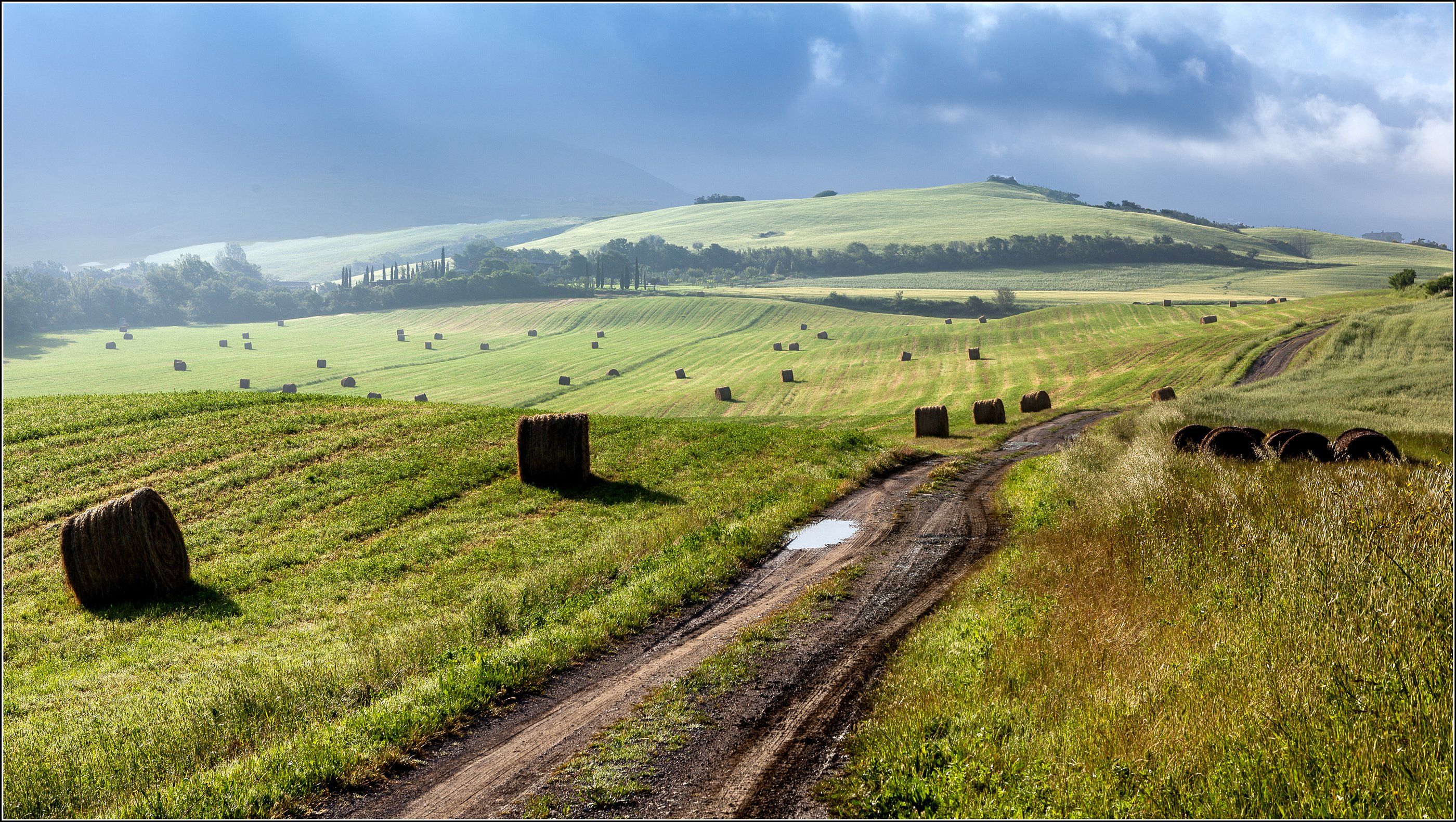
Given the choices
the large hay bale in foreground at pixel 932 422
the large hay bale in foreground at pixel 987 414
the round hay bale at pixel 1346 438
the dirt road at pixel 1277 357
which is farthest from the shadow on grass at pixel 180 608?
the dirt road at pixel 1277 357

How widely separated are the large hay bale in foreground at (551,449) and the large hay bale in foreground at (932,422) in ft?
65.7

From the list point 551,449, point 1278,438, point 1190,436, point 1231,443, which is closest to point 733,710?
point 551,449

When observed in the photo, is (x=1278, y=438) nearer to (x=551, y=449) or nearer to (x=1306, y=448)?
(x=1306, y=448)

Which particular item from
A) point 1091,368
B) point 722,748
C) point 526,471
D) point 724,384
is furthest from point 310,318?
point 722,748

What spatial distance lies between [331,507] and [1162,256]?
707 feet

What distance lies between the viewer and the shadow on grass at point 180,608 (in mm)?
14609

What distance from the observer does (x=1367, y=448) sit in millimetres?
23625

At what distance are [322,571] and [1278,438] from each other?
87.3 feet

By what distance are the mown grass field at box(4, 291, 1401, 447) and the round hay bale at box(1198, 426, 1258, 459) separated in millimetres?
18626

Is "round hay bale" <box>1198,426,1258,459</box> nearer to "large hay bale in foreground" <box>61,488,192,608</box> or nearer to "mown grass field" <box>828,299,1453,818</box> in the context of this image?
"mown grass field" <box>828,299,1453,818</box>

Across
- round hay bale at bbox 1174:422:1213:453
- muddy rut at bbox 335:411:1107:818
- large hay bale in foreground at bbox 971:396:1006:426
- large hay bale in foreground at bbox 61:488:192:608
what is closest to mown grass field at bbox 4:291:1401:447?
large hay bale in foreground at bbox 971:396:1006:426

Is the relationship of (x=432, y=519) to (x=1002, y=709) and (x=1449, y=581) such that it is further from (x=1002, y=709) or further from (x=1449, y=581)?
(x=1449, y=581)

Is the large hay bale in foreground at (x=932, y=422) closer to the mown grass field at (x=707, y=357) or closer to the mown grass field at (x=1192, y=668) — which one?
the mown grass field at (x=707, y=357)

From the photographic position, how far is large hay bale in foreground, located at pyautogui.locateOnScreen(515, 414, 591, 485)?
22.8 meters
